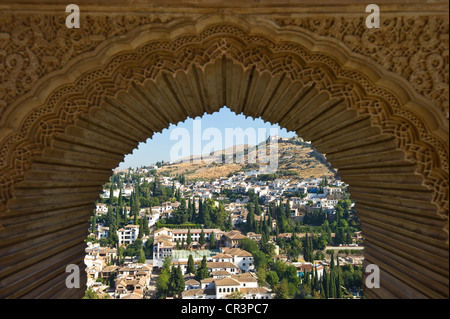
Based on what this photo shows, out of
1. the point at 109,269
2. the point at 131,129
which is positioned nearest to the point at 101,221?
the point at 109,269

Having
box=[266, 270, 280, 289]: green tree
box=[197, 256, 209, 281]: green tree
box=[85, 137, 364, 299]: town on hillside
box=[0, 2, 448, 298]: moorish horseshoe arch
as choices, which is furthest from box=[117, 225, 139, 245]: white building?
box=[0, 2, 448, 298]: moorish horseshoe arch

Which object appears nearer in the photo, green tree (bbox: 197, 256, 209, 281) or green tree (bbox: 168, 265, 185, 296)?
green tree (bbox: 168, 265, 185, 296)

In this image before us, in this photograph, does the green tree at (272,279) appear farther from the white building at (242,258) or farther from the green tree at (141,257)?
the green tree at (141,257)

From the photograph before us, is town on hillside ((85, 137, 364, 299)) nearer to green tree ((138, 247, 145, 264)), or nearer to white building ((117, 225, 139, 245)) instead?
green tree ((138, 247, 145, 264))

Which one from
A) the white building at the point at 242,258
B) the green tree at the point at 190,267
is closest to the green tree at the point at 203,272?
the green tree at the point at 190,267

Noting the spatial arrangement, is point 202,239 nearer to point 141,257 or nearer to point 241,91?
point 141,257
